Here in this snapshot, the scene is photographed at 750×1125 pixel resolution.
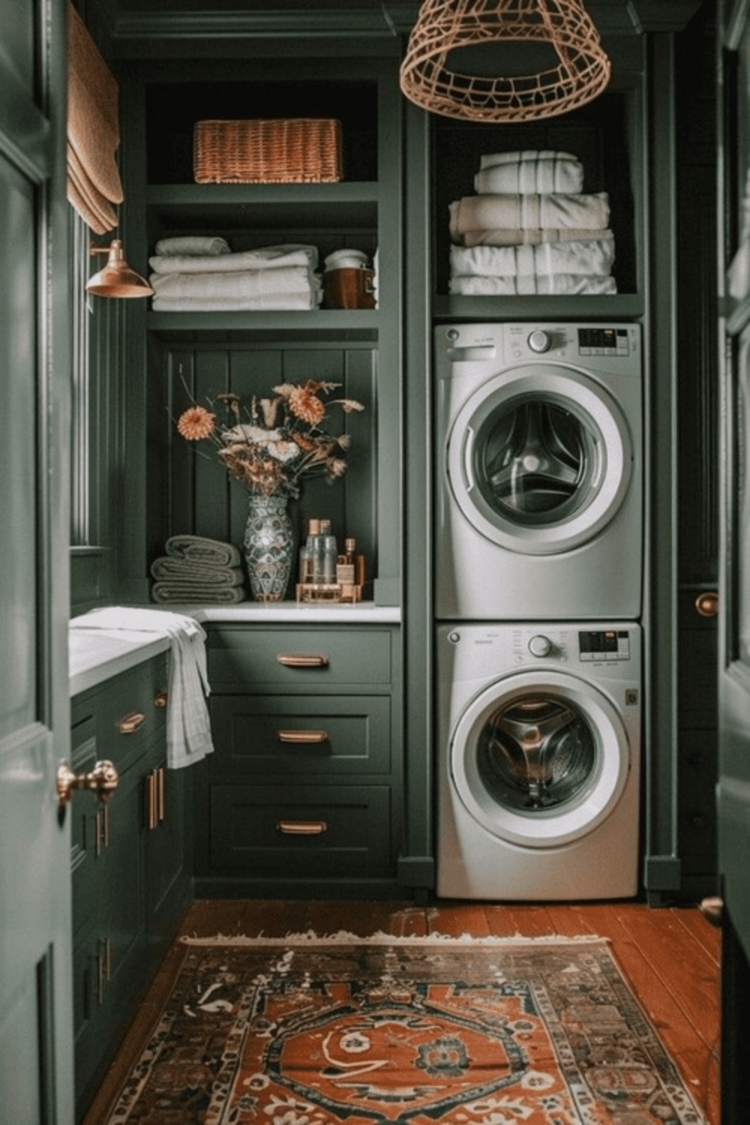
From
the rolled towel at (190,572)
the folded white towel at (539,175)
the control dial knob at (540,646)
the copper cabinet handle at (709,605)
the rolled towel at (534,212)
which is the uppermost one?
the folded white towel at (539,175)

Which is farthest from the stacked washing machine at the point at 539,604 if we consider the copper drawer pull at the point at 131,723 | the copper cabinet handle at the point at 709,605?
the copper cabinet handle at the point at 709,605

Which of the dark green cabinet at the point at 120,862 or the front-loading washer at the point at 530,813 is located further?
the front-loading washer at the point at 530,813

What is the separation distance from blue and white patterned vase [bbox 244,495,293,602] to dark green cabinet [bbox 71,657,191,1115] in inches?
30.6

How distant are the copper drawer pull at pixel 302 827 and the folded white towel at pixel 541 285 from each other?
1.60m

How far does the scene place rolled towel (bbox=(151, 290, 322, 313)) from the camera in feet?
11.4

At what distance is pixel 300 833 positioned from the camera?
10.9 ft

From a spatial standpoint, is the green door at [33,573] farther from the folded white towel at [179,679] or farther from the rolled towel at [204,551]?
the rolled towel at [204,551]

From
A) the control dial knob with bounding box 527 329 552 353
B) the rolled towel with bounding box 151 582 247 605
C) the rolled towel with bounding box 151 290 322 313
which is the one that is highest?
the rolled towel with bounding box 151 290 322 313

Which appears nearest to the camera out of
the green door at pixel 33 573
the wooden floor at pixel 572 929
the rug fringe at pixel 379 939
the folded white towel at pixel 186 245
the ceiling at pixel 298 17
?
the green door at pixel 33 573

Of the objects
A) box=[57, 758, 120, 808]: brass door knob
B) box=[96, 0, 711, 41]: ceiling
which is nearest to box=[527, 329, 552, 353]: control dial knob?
box=[96, 0, 711, 41]: ceiling

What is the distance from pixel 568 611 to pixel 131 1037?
1.63 metres

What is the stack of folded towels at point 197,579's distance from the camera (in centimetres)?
353

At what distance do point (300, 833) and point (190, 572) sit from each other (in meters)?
0.86

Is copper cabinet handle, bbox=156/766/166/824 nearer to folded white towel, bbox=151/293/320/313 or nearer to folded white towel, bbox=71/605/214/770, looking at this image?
folded white towel, bbox=71/605/214/770
